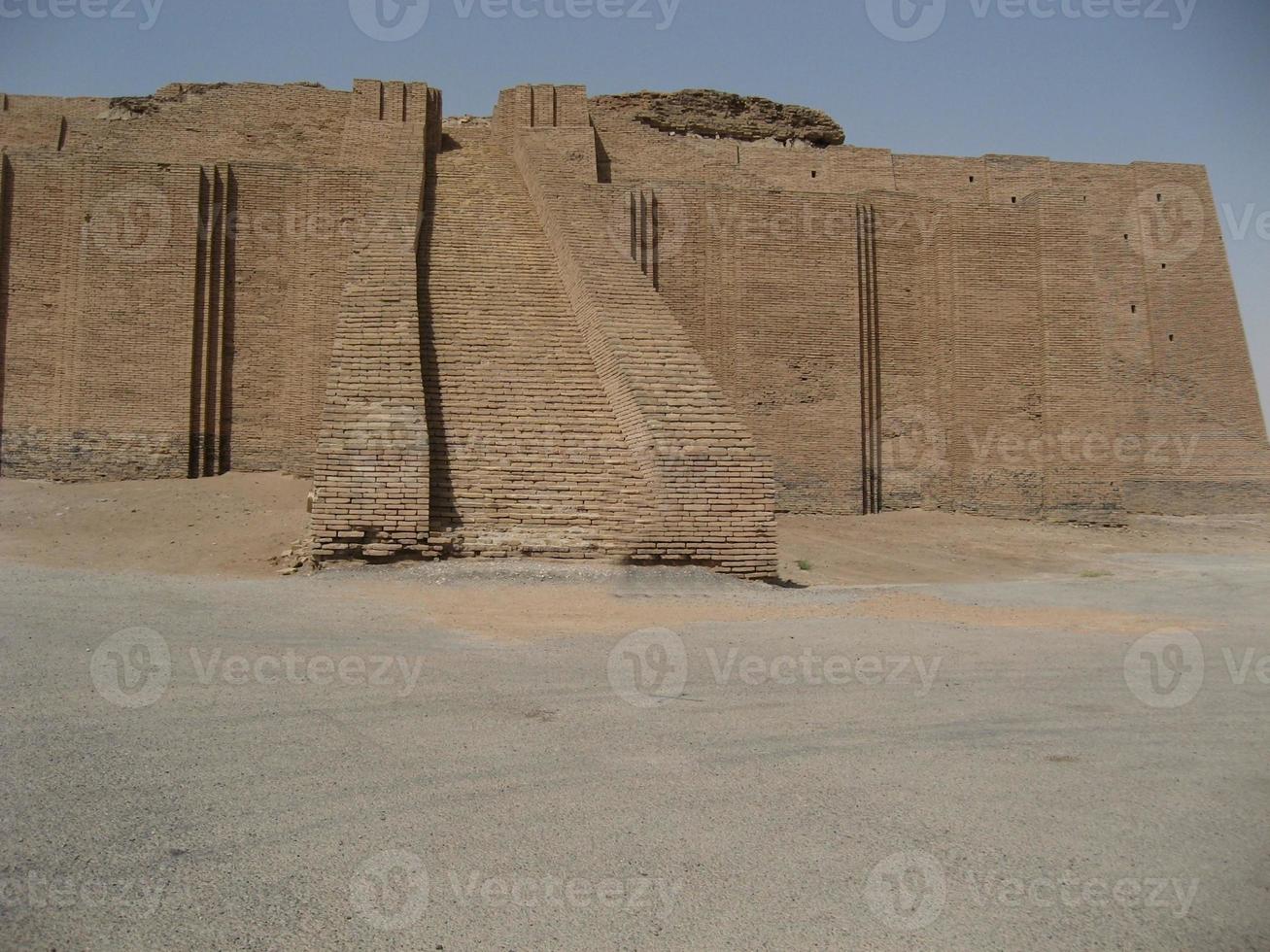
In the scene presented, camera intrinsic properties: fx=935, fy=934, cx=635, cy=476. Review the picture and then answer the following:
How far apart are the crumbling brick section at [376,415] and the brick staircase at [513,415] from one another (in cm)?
37

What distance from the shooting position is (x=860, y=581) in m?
10.5

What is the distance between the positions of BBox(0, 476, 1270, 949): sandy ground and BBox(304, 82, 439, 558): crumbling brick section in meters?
0.99

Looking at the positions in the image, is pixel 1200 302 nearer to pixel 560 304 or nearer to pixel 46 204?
pixel 560 304

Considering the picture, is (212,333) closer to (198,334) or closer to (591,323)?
(198,334)

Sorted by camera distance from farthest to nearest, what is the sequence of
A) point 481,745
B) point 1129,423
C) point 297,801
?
1. point 1129,423
2. point 481,745
3. point 297,801

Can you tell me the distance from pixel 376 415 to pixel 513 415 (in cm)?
133

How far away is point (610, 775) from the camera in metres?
3.16

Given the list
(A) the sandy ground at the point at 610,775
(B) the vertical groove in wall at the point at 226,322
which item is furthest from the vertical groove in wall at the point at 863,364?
(B) the vertical groove in wall at the point at 226,322

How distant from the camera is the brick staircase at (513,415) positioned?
8.04m

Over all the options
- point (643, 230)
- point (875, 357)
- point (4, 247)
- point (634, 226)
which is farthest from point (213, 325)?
point (875, 357)

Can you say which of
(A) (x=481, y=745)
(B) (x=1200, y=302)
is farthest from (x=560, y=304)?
(B) (x=1200, y=302)

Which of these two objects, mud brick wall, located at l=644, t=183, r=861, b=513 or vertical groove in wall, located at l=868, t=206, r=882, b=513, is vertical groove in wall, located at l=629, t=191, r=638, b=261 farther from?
vertical groove in wall, located at l=868, t=206, r=882, b=513

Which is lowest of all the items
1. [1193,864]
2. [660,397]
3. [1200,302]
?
[1193,864]

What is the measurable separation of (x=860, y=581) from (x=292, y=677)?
742 centimetres
